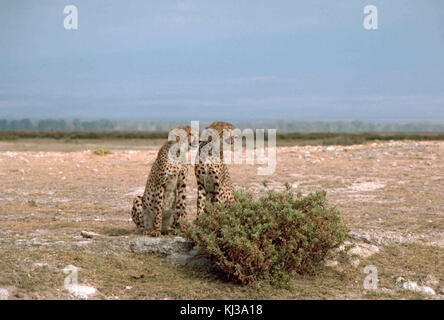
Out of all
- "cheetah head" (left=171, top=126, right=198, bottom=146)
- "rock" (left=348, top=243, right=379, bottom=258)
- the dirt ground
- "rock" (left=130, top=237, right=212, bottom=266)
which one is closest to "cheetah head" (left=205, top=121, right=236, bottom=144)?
"cheetah head" (left=171, top=126, right=198, bottom=146)

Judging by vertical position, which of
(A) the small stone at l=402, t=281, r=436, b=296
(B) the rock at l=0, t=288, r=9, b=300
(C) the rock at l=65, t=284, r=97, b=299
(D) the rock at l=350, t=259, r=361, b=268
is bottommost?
(A) the small stone at l=402, t=281, r=436, b=296

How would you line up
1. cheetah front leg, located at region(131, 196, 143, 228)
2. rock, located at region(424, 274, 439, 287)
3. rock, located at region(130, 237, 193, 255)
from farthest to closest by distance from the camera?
cheetah front leg, located at region(131, 196, 143, 228), rock, located at region(130, 237, 193, 255), rock, located at region(424, 274, 439, 287)

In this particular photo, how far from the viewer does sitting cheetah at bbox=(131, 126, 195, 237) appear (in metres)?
7.32

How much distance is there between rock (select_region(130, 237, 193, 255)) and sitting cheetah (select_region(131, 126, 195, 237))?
1.77ft

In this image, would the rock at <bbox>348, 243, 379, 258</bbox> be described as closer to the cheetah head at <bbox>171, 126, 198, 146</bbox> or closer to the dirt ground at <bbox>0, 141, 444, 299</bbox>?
the dirt ground at <bbox>0, 141, 444, 299</bbox>

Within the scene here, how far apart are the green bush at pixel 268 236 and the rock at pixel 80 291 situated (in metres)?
1.29

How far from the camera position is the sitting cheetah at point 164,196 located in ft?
24.0

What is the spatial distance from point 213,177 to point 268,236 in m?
1.37

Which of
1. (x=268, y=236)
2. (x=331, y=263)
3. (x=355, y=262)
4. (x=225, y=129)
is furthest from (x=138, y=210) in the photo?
(x=355, y=262)

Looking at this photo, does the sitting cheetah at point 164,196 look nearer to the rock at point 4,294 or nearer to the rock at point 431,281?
the rock at point 4,294

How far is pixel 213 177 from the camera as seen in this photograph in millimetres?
7242
